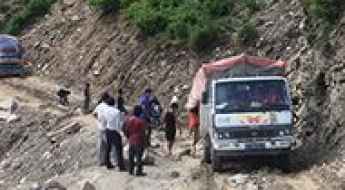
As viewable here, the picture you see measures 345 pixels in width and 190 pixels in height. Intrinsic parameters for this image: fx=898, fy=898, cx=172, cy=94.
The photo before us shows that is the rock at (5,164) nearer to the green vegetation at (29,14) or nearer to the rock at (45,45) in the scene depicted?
the rock at (45,45)

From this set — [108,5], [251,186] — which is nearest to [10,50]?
[108,5]

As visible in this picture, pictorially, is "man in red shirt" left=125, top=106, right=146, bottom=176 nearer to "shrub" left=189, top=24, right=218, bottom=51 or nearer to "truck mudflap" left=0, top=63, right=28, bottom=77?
"shrub" left=189, top=24, right=218, bottom=51

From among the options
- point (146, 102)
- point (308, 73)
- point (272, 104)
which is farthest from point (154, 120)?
point (272, 104)

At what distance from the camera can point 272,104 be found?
69.0 feet

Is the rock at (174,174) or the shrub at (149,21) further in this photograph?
the shrub at (149,21)

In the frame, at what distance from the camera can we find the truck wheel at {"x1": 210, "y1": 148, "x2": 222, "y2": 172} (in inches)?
839

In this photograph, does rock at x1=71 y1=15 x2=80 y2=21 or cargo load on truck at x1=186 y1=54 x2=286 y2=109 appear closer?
cargo load on truck at x1=186 y1=54 x2=286 y2=109

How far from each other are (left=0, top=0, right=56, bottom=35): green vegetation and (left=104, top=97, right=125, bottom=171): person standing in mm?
26793

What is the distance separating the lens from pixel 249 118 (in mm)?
20891

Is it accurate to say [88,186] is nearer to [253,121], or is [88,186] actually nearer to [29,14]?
[253,121]

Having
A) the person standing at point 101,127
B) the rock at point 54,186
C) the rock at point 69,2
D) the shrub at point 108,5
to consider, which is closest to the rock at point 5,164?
the person standing at point 101,127

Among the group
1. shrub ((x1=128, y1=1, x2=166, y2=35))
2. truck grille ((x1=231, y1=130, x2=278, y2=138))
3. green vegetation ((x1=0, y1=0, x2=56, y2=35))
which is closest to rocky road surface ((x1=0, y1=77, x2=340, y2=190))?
truck grille ((x1=231, y1=130, x2=278, y2=138))

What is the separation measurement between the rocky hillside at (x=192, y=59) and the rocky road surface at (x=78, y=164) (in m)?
0.43

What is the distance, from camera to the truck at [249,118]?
20859mm
